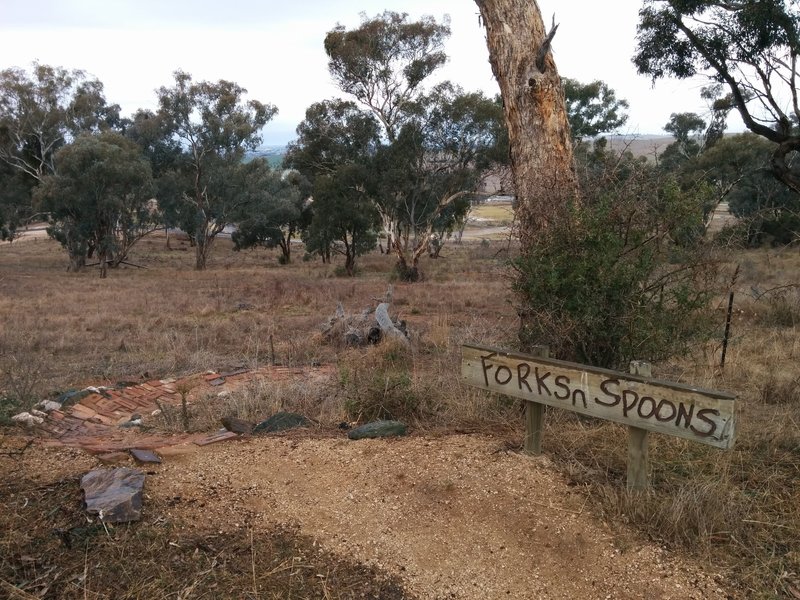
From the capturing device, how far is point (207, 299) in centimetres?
1897

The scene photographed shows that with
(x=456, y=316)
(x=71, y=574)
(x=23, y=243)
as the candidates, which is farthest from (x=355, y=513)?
(x=23, y=243)

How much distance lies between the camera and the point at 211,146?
36312 mm

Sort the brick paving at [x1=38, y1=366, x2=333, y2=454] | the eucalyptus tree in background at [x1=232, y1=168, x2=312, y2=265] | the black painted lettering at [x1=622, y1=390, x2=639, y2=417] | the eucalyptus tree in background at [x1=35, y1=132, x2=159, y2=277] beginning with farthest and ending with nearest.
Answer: the eucalyptus tree in background at [x1=232, y1=168, x2=312, y2=265], the eucalyptus tree in background at [x1=35, y1=132, x2=159, y2=277], the brick paving at [x1=38, y1=366, x2=333, y2=454], the black painted lettering at [x1=622, y1=390, x2=639, y2=417]

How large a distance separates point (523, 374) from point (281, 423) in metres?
2.09

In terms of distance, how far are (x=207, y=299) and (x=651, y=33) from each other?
13880mm

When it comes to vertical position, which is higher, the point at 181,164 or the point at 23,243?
the point at 181,164

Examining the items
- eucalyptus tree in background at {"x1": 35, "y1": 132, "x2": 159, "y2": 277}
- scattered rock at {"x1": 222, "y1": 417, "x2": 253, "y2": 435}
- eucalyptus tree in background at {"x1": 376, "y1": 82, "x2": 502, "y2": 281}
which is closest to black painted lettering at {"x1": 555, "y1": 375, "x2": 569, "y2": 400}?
scattered rock at {"x1": 222, "y1": 417, "x2": 253, "y2": 435}

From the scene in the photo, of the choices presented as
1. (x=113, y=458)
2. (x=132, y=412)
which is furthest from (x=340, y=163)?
(x=113, y=458)

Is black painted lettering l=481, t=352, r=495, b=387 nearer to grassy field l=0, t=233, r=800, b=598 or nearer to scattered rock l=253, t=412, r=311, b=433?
grassy field l=0, t=233, r=800, b=598

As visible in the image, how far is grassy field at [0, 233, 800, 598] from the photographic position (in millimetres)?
3152

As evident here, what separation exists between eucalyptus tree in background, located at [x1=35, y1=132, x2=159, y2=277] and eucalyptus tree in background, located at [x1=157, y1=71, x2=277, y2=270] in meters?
3.24

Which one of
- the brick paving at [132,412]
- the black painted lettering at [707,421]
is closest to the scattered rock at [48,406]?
the brick paving at [132,412]

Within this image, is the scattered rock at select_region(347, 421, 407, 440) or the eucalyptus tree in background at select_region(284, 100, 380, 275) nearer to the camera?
the scattered rock at select_region(347, 421, 407, 440)

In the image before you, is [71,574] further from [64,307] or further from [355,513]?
[64,307]
